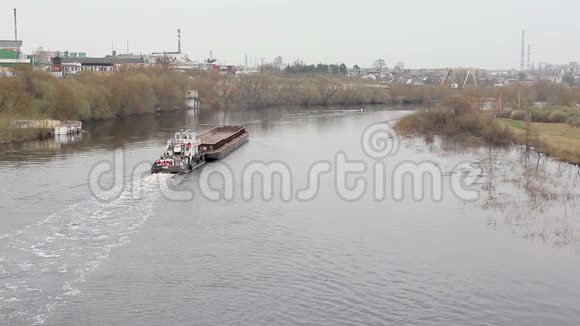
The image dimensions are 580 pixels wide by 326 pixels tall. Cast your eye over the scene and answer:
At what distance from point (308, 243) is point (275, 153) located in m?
11.7

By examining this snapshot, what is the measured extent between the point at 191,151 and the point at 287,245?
337 inches

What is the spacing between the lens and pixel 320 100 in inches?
2188

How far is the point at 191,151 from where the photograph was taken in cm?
1986

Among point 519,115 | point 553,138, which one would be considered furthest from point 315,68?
point 553,138

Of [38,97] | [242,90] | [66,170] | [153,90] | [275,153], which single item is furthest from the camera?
[242,90]

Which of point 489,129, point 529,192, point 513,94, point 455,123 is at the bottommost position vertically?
point 529,192

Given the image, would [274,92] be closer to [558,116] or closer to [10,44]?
[10,44]

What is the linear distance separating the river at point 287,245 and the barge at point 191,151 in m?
0.43

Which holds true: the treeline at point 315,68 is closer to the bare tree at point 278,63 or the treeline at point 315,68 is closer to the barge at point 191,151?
the bare tree at point 278,63

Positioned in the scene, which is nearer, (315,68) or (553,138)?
(553,138)

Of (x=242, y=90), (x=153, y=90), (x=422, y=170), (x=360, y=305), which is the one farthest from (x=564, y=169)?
(x=242, y=90)

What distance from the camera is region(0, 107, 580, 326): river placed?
9.14m

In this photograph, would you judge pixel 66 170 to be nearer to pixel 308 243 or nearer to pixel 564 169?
pixel 308 243

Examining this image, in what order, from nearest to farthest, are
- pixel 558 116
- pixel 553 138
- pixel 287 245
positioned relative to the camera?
pixel 287 245, pixel 553 138, pixel 558 116
